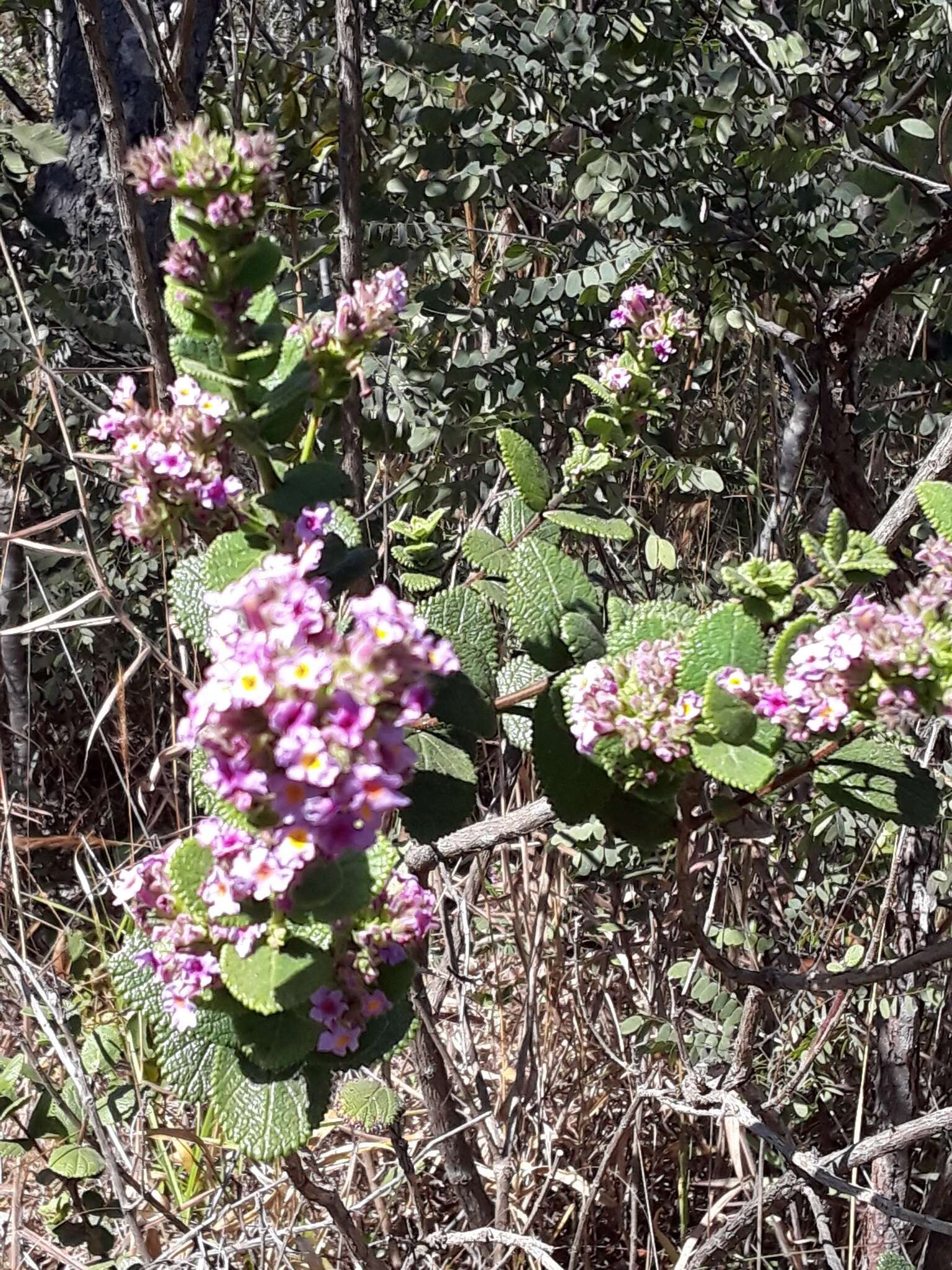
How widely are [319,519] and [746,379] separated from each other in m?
1.46

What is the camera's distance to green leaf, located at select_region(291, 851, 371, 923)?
1.59ft

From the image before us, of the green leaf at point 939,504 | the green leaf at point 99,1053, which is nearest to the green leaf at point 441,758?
the green leaf at point 939,504

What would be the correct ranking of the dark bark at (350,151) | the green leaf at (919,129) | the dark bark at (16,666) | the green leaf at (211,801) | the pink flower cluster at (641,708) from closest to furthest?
the green leaf at (211,801) < the pink flower cluster at (641,708) < the dark bark at (350,151) < the green leaf at (919,129) < the dark bark at (16,666)

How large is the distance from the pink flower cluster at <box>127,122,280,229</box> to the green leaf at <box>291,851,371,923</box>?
31 centimetres

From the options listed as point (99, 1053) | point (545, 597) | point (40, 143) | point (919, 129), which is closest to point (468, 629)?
point (545, 597)

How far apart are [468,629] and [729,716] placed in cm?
21

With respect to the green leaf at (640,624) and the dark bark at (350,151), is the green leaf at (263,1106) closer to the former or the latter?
the green leaf at (640,624)

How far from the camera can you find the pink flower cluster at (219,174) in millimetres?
564

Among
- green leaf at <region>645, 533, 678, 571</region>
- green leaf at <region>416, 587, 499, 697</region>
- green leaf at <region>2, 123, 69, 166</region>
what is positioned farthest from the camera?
green leaf at <region>2, 123, 69, 166</region>

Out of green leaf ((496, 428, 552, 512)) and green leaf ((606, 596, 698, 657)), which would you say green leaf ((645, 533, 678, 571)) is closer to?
green leaf ((496, 428, 552, 512))

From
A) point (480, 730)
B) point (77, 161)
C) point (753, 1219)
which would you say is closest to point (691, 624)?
point (480, 730)

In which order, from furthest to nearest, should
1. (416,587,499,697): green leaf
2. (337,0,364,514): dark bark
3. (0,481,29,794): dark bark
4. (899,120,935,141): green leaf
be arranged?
1. (0,481,29,794): dark bark
2. (899,120,935,141): green leaf
3. (337,0,364,514): dark bark
4. (416,587,499,697): green leaf

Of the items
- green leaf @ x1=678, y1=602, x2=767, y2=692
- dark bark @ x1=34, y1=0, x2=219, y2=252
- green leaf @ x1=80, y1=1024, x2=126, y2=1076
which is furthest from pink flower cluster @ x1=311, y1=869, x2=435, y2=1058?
dark bark @ x1=34, y1=0, x2=219, y2=252

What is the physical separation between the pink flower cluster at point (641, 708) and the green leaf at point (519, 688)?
151 millimetres
